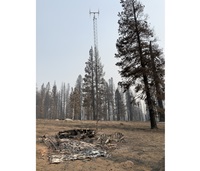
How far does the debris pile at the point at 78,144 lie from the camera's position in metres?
4.05

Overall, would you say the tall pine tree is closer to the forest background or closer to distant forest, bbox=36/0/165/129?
distant forest, bbox=36/0/165/129

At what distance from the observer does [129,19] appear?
5895 mm

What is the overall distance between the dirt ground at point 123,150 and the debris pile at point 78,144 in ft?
0.30

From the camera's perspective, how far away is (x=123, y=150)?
13.8 ft

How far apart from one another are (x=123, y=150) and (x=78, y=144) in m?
0.81

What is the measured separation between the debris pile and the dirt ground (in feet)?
0.30

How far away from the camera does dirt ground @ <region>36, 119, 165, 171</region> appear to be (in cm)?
388

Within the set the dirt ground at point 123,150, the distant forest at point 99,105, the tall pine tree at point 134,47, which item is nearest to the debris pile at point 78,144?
the dirt ground at point 123,150
